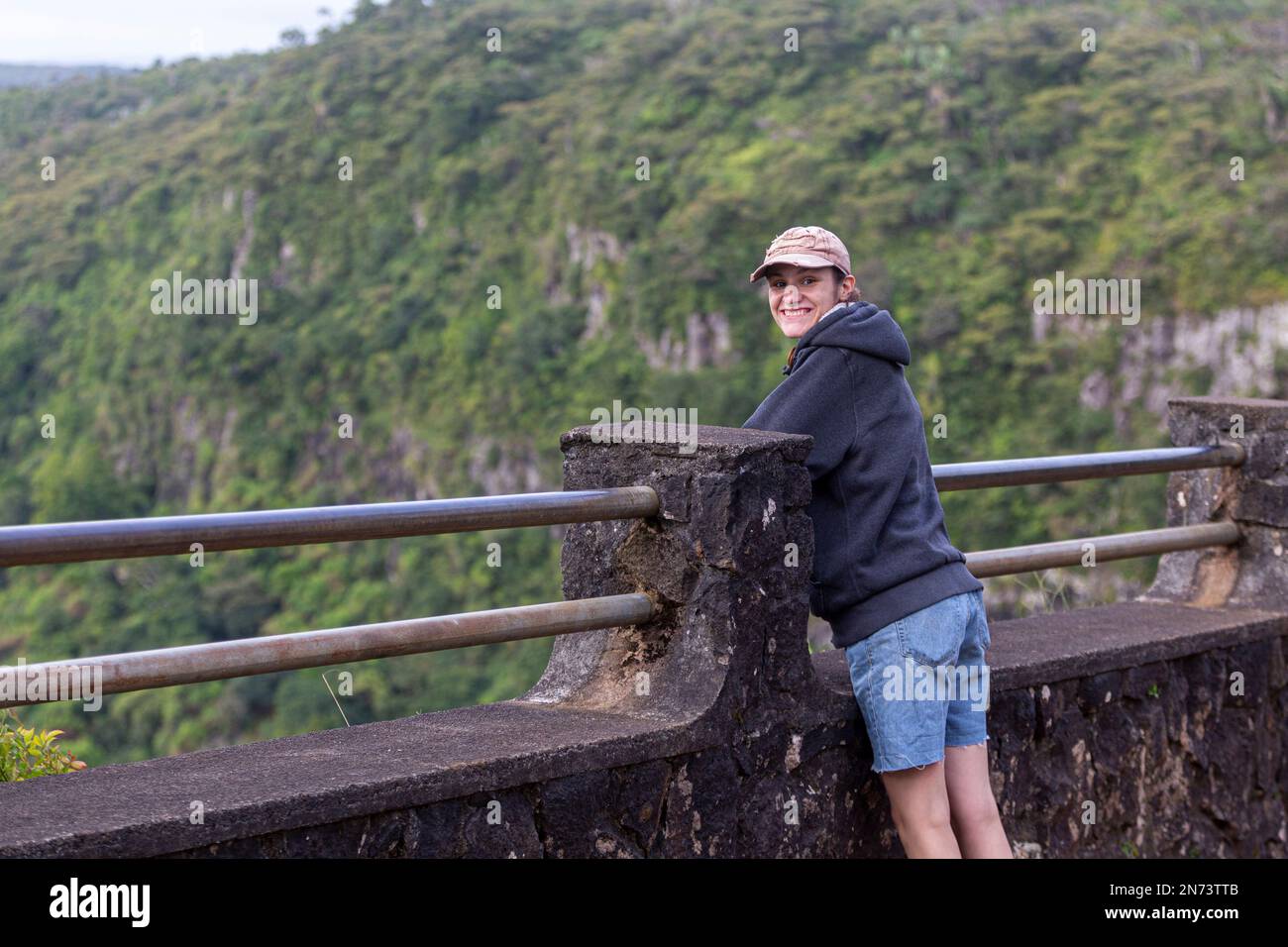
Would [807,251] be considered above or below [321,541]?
above

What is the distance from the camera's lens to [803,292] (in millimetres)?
2607

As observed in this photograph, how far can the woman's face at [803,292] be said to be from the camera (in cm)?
260

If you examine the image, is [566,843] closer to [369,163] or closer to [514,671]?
[514,671]

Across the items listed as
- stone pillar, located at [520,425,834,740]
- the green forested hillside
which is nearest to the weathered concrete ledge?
stone pillar, located at [520,425,834,740]

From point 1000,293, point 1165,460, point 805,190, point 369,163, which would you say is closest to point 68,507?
point 369,163

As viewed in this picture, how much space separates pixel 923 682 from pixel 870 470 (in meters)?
0.36

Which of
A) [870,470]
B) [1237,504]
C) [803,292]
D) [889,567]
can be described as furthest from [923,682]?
[1237,504]

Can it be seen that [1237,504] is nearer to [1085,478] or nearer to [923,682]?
[1085,478]

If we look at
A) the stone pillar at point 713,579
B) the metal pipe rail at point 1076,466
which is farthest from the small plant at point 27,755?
the metal pipe rail at point 1076,466

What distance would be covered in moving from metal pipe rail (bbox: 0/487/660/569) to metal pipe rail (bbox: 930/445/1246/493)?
696 millimetres

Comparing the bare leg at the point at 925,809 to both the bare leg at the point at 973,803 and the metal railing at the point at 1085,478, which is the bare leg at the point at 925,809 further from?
the metal railing at the point at 1085,478

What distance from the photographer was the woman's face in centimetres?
260

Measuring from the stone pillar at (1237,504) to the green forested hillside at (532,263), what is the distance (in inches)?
1372

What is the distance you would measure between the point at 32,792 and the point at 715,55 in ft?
226
